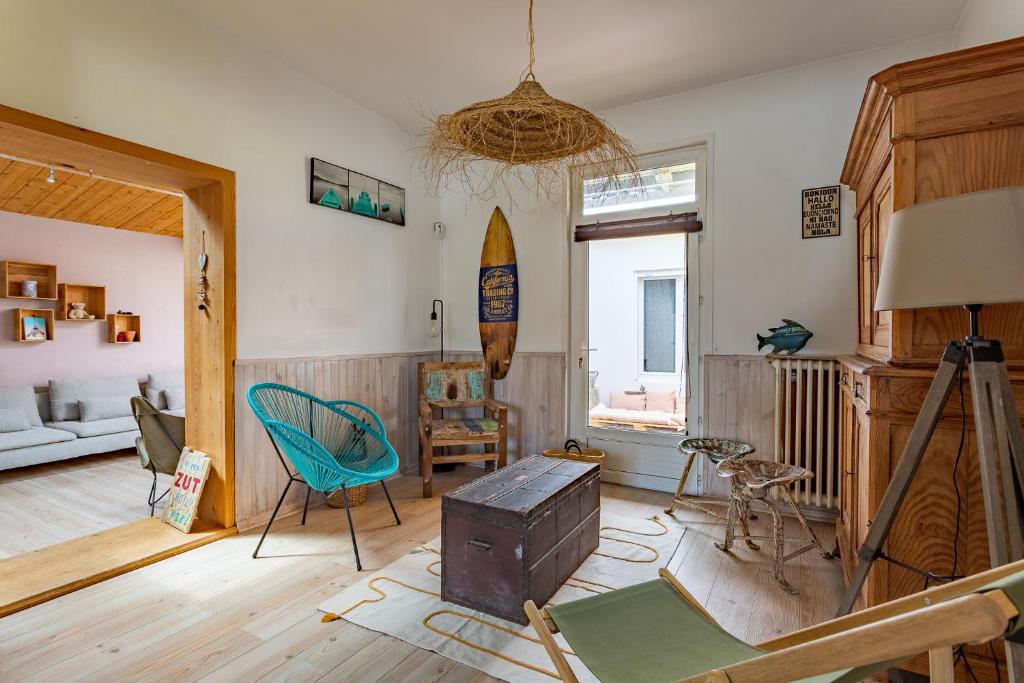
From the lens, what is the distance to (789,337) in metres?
3.18

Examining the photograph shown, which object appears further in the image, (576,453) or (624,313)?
(624,313)

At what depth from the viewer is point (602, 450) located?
3961 mm

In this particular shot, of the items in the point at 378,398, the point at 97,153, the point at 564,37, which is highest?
the point at 564,37

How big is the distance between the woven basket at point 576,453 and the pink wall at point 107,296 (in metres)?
4.90

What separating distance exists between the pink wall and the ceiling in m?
0.15

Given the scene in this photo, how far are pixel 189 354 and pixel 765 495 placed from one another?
3.24 metres

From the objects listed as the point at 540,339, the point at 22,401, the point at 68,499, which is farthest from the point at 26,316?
the point at 540,339

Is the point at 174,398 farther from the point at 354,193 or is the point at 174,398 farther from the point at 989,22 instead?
the point at 989,22

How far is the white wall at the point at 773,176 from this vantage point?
123 inches

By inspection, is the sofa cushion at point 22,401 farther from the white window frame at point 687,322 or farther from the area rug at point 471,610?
the white window frame at point 687,322

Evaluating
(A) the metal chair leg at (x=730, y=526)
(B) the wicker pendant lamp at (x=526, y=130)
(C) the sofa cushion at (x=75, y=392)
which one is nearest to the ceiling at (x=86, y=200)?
(C) the sofa cushion at (x=75, y=392)

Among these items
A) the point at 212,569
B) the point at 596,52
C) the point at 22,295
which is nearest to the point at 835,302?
the point at 596,52

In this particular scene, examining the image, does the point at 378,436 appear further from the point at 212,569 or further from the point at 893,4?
the point at 893,4

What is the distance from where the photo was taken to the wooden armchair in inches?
143
